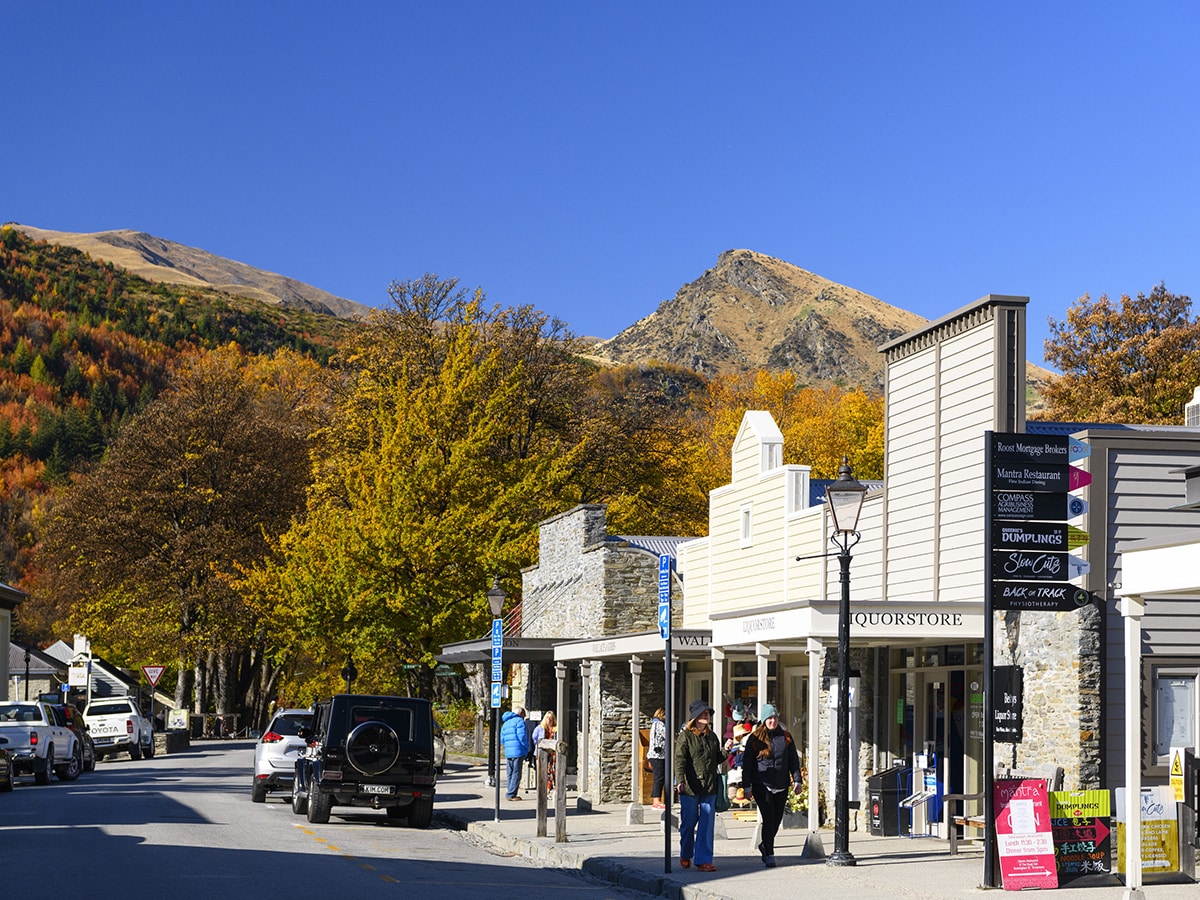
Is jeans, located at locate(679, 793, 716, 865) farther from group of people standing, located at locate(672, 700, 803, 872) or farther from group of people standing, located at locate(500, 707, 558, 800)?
group of people standing, located at locate(500, 707, 558, 800)

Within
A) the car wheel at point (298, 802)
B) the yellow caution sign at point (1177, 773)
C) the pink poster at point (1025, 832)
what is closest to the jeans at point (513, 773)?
the car wheel at point (298, 802)

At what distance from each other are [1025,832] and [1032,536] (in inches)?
112

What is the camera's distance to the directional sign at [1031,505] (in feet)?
50.3

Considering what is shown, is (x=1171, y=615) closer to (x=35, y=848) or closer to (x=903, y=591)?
(x=903, y=591)

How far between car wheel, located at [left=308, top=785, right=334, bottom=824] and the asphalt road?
0.19m

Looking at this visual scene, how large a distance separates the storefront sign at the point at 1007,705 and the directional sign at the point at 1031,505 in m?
1.60

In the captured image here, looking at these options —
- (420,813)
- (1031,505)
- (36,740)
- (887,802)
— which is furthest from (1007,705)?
(36,740)

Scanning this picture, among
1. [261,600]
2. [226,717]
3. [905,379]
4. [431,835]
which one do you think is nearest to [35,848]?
[431,835]

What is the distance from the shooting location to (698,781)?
57.4 feet

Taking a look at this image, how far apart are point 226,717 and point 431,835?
48.0 metres

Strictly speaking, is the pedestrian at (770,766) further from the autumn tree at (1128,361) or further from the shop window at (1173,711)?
the autumn tree at (1128,361)


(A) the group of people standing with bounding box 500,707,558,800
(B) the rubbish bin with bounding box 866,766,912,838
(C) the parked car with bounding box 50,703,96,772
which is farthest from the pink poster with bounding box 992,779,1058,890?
(C) the parked car with bounding box 50,703,96,772

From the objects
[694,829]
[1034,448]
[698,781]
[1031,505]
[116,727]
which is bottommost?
[116,727]

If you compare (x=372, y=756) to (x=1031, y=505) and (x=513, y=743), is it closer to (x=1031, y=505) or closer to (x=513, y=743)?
(x=513, y=743)
